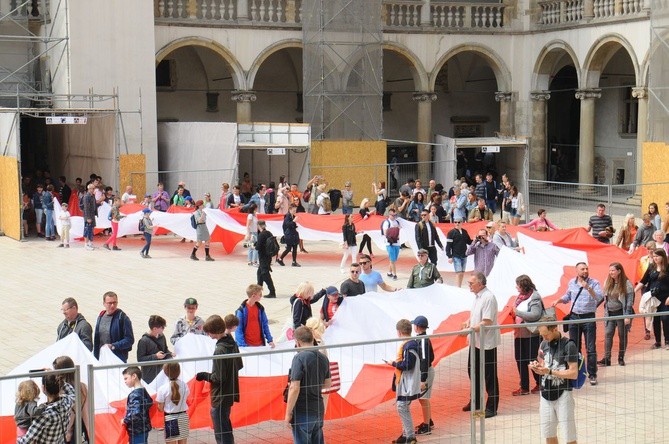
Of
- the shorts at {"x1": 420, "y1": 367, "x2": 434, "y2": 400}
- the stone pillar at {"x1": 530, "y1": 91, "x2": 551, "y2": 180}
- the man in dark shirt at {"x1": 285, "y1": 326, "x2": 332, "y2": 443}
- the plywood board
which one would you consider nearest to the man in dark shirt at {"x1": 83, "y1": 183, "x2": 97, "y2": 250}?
the plywood board

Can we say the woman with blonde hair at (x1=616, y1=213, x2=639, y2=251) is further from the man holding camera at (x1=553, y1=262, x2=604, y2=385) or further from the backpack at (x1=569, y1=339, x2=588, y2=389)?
the backpack at (x1=569, y1=339, x2=588, y2=389)

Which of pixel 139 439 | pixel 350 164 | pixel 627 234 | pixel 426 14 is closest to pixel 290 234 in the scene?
pixel 627 234

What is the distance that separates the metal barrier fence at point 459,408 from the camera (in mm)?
10562

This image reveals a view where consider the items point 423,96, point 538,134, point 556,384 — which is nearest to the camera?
point 556,384

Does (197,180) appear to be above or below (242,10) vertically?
below

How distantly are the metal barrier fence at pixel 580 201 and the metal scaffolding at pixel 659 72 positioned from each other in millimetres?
1450

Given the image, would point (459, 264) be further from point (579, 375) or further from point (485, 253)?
point (579, 375)

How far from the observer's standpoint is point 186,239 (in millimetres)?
26359

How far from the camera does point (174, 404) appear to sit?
9.85 metres

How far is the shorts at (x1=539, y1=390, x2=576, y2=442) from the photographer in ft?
32.7

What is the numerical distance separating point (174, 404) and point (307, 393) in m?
1.16

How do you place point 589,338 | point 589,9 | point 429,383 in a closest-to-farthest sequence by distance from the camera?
1. point 429,383
2. point 589,338
3. point 589,9

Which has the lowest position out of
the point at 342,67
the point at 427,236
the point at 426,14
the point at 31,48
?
the point at 427,236

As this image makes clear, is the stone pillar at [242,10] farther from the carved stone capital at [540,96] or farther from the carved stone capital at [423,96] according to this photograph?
the carved stone capital at [540,96]
